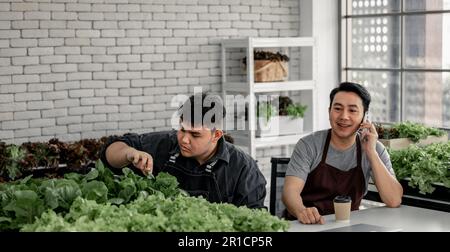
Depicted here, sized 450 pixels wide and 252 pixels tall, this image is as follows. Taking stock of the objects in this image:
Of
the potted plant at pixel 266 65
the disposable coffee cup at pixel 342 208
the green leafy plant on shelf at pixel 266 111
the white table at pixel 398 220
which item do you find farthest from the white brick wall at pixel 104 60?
the disposable coffee cup at pixel 342 208

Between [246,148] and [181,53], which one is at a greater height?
[181,53]

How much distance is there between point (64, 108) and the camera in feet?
23.1

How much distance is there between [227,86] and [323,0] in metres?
1.56

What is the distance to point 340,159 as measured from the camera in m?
4.71

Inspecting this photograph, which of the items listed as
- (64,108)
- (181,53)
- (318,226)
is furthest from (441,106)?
(318,226)

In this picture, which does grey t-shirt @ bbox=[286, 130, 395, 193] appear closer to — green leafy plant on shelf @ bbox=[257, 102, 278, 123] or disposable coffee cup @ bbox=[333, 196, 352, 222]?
disposable coffee cup @ bbox=[333, 196, 352, 222]

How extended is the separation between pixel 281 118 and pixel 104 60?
75.6 inches

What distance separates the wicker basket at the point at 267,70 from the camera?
7.77 meters

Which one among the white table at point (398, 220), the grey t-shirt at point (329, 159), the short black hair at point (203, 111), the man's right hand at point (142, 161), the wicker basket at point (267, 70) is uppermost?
the wicker basket at point (267, 70)

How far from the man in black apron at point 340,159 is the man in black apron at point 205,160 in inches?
11.4

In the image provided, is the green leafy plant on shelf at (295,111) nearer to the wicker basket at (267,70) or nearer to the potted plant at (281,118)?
the potted plant at (281,118)

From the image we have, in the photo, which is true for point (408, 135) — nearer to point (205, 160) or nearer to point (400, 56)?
point (400, 56)
